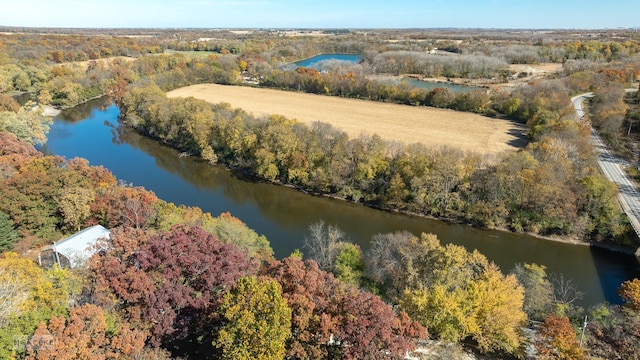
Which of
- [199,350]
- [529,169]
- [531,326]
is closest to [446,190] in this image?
[529,169]

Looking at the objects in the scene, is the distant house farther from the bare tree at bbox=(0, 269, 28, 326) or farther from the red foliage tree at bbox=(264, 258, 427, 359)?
the red foliage tree at bbox=(264, 258, 427, 359)

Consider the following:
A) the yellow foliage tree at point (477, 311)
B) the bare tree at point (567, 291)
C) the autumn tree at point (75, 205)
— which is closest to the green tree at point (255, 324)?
the yellow foliage tree at point (477, 311)

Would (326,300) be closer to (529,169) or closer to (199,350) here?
(199,350)

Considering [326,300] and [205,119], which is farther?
[205,119]

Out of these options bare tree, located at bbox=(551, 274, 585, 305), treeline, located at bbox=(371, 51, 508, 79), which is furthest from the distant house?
treeline, located at bbox=(371, 51, 508, 79)

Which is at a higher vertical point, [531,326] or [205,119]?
[205,119]

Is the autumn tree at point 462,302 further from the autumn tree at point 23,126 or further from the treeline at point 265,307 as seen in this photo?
the autumn tree at point 23,126
